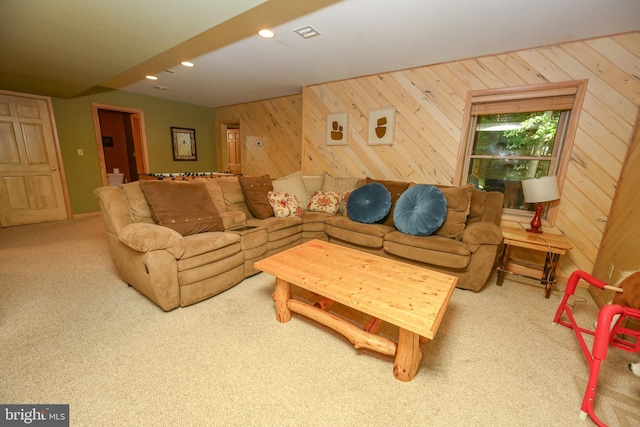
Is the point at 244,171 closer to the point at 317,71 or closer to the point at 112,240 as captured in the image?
→ the point at 317,71

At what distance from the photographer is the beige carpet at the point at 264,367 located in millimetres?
1181

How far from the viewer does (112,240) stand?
2.16m

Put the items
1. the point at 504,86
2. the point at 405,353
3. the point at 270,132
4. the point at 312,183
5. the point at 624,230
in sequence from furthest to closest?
1. the point at 270,132
2. the point at 312,183
3. the point at 504,86
4. the point at 624,230
5. the point at 405,353

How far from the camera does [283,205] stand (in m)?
3.00

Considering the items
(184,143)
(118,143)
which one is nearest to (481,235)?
(184,143)

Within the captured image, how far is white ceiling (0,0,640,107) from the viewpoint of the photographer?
1.76 metres

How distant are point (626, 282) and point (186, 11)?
3171mm

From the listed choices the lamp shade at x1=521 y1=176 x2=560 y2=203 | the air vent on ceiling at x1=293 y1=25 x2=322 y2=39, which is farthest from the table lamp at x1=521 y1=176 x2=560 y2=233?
the air vent on ceiling at x1=293 y1=25 x2=322 y2=39

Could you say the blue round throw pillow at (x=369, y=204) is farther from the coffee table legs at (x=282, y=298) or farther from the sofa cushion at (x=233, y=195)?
the coffee table legs at (x=282, y=298)

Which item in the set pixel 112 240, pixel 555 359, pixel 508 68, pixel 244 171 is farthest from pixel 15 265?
pixel 508 68

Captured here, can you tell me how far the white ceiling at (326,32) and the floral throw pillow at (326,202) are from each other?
1.61 meters

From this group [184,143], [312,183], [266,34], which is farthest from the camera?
[184,143]

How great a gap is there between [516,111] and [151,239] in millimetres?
3645

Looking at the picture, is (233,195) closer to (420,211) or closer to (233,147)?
(420,211)
